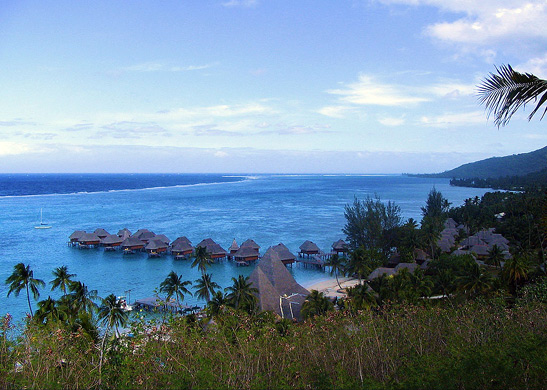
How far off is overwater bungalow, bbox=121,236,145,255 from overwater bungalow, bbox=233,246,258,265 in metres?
9.35

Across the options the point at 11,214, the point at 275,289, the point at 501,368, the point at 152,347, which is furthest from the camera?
the point at 11,214

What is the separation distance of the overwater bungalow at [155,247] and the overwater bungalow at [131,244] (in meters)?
1.64

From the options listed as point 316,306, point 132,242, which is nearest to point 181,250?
point 132,242

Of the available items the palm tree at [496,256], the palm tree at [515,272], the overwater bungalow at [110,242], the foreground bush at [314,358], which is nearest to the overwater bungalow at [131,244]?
the overwater bungalow at [110,242]

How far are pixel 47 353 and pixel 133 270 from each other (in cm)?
2409

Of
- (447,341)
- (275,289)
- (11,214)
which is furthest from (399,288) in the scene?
(11,214)

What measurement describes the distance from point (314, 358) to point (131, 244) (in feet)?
101

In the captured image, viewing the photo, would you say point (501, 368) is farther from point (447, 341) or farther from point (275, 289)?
point (275, 289)

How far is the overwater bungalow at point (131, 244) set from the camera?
34.4 m

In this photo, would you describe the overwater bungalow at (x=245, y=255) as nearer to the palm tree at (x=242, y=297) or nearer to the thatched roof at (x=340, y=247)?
the thatched roof at (x=340, y=247)

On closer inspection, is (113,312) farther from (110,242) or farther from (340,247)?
(110,242)

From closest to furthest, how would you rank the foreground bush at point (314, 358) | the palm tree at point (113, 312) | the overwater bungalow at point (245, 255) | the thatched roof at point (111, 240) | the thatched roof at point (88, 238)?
the foreground bush at point (314, 358)
the palm tree at point (113, 312)
the overwater bungalow at point (245, 255)
the thatched roof at point (111, 240)
the thatched roof at point (88, 238)

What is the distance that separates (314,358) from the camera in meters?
6.48

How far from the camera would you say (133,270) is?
94.1 feet
